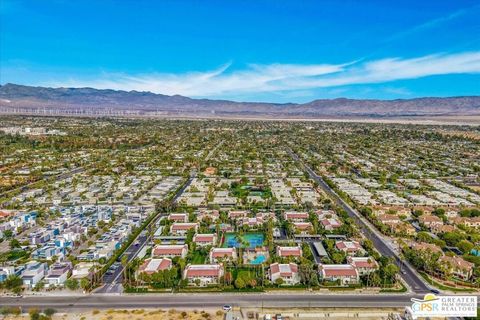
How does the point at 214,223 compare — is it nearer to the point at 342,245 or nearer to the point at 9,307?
the point at 342,245

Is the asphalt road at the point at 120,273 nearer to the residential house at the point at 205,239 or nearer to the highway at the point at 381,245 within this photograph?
the residential house at the point at 205,239

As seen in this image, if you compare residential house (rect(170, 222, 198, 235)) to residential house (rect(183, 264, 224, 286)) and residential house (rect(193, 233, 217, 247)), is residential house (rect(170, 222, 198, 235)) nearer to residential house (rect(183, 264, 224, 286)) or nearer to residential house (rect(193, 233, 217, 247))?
residential house (rect(193, 233, 217, 247))

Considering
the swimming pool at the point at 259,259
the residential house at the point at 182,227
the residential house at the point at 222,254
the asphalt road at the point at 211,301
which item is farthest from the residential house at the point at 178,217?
the asphalt road at the point at 211,301

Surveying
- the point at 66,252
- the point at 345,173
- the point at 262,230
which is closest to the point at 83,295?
the point at 66,252

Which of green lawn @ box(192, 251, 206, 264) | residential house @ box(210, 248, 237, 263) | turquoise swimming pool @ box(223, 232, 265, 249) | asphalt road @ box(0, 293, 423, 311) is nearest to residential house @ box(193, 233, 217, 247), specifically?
turquoise swimming pool @ box(223, 232, 265, 249)

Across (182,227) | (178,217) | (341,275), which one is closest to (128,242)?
(182,227)

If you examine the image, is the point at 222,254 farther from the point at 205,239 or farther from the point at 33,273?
the point at 33,273
